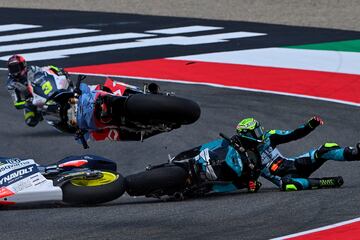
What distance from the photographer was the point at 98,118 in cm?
1105

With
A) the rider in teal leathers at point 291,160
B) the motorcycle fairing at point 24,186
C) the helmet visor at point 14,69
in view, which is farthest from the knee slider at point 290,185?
the helmet visor at point 14,69

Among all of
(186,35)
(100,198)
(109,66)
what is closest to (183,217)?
(100,198)

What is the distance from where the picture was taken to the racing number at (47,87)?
537 inches

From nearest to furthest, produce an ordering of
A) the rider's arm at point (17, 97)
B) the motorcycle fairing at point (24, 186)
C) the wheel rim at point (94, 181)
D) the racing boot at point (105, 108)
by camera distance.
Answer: the racing boot at point (105, 108), the motorcycle fairing at point (24, 186), the wheel rim at point (94, 181), the rider's arm at point (17, 97)

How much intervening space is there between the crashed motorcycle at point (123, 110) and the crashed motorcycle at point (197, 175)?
1.42 metres

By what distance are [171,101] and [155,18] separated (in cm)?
1653

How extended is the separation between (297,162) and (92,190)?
286cm

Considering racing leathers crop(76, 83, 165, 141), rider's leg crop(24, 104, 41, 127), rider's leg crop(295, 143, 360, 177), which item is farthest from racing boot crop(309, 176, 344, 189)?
rider's leg crop(24, 104, 41, 127)

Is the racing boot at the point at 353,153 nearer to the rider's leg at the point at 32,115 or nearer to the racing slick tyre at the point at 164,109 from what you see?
the racing slick tyre at the point at 164,109

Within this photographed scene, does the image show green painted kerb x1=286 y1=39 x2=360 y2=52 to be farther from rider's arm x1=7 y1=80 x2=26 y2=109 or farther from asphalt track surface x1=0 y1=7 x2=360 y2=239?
rider's arm x1=7 y1=80 x2=26 y2=109

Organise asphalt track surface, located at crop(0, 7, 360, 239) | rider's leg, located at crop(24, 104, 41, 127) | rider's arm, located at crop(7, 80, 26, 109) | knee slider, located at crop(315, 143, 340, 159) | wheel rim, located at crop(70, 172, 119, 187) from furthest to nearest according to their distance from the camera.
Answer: rider's arm, located at crop(7, 80, 26, 109) < rider's leg, located at crop(24, 104, 41, 127) < knee slider, located at crop(315, 143, 340, 159) < wheel rim, located at crop(70, 172, 119, 187) < asphalt track surface, located at crop(0, 7, 360, 239)

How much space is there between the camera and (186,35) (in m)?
24.7

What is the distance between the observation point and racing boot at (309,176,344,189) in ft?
43.1

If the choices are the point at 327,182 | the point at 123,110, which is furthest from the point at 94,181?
the point at 327,182
